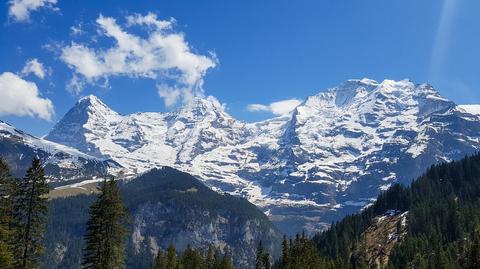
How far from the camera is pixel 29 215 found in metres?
51.2

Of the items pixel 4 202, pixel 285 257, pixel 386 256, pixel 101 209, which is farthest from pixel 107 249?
pixel 386 256

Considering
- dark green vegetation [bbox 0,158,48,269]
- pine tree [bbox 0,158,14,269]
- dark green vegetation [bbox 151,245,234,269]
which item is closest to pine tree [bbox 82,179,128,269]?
dark green vegetation [bbox 0,158,48,269]

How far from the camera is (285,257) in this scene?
334 feet

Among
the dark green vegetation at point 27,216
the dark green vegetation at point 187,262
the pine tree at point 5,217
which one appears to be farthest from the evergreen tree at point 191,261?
the pine tree at point 5,217

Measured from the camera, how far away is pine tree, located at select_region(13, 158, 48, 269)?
50594mm

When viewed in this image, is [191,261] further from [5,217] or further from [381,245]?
[5,217]

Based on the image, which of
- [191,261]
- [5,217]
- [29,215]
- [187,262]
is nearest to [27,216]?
[29,215]

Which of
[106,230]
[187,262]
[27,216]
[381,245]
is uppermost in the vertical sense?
[381,245]

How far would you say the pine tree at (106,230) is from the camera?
5412 cm

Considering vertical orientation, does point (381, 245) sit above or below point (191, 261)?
above

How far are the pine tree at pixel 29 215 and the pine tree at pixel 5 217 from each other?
0.85m

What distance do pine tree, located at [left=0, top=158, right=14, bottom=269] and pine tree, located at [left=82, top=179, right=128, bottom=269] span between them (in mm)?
7382

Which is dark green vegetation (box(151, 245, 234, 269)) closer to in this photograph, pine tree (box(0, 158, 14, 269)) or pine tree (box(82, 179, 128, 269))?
pine tree (box(82, 179, 128, 269))

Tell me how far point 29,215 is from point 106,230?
23.6 ft
